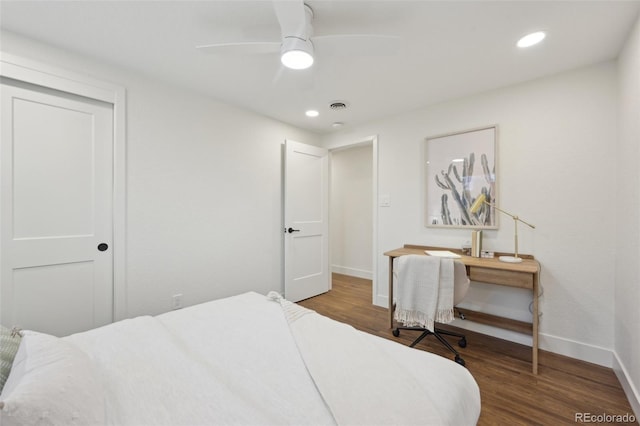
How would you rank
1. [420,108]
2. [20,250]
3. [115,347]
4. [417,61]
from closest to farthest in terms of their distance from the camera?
[115,347] → [20,250] → [417,61] → [420,108]

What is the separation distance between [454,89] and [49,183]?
3.50m

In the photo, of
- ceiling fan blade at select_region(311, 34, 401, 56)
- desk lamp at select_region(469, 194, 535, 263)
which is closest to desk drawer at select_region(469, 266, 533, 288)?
desk lamp at select_region(469, 194, 535, 263)

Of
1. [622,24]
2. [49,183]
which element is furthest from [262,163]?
[622,24]

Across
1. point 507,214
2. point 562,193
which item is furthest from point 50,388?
point 562,193

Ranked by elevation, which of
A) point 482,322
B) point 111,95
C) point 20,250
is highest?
point 111,95

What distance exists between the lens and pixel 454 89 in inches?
102

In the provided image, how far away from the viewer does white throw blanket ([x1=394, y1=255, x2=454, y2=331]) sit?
212 cm

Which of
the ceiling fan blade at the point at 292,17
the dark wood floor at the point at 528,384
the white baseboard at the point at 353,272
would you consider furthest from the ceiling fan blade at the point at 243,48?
the white baseboard at the point at 353,272

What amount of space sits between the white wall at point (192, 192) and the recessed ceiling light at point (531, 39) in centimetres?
255

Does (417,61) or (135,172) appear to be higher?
(417,61)

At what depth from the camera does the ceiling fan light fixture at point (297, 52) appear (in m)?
1.52

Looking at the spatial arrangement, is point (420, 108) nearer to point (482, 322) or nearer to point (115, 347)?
point (482, 322)

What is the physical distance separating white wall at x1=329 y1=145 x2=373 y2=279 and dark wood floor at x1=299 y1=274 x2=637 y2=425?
2.24 m

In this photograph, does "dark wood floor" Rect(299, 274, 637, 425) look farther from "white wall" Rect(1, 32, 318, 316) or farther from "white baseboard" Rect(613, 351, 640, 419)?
"white wall" Rect(1, 32, 318, 316)
